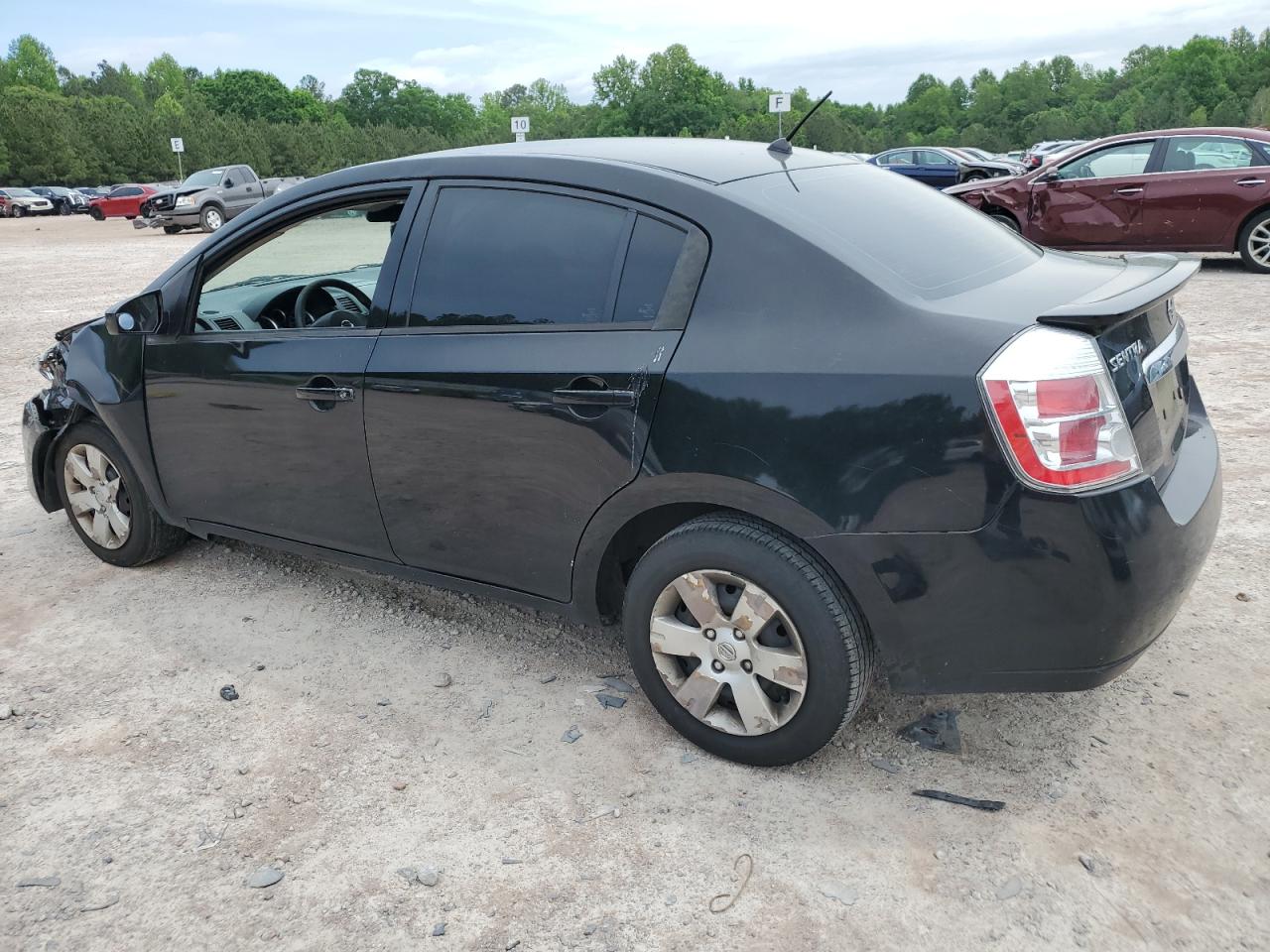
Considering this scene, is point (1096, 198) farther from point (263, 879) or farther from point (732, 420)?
point (263, 879)

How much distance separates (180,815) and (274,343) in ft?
5.25

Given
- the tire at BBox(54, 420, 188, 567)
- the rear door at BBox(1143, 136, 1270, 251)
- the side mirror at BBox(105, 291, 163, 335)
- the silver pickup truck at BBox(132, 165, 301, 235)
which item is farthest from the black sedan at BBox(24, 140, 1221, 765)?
the silver pickup truck at BBox(132, 165, 301, 235)

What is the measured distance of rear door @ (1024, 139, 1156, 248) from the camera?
11516 mm

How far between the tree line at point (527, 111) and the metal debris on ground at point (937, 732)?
5875 cm

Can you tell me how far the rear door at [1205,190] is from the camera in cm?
1102

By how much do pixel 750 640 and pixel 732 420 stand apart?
1.91 ft

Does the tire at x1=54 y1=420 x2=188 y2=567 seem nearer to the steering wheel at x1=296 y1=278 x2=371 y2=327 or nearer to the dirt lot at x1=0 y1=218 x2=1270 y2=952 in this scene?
the dirt lot at x1=0 y1=218 x2=1270 y2=952

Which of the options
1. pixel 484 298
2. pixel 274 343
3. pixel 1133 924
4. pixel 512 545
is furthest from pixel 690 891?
pixel 274 343

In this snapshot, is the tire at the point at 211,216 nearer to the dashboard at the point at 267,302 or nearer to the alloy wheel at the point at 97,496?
the alloy wheel at the point at 97,496

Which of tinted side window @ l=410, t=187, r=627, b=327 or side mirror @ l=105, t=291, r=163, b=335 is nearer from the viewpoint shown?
tinted side window @ l=410, t=187, r=627, b=327

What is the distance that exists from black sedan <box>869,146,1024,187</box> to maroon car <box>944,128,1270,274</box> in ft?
49.7

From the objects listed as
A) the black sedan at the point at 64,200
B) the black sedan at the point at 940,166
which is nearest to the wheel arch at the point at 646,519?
the black sedan at the point at 940,166

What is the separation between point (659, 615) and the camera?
2941 mm

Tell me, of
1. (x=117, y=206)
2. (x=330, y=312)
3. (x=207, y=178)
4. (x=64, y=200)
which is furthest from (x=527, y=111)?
(x=330, y=312)
